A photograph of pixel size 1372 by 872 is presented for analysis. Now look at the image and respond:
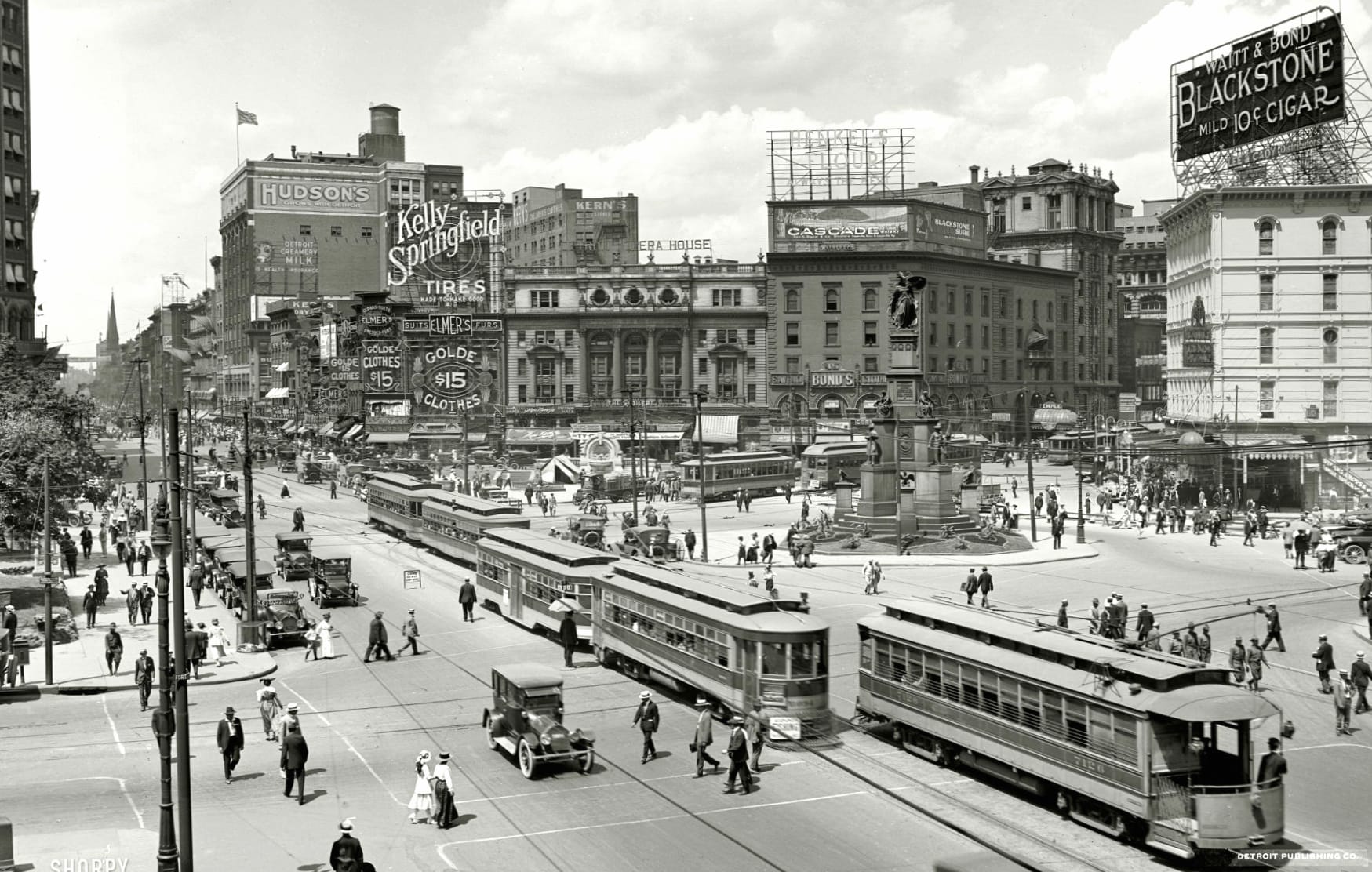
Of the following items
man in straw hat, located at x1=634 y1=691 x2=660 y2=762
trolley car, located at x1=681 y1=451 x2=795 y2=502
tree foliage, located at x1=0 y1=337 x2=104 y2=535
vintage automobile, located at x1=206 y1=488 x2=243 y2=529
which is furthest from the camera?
trolley car, located at x1=681 y1=451 x2=795 y2=502

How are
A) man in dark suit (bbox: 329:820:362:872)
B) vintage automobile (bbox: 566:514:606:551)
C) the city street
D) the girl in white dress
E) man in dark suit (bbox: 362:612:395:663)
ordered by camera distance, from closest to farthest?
man in dark suit (bbox: 329:820:362:872) → the city street → the girl in white dress → man in dark suit (bbox: 362:612:395:663) → vintage automobile (bbox: 566:514:606:551)

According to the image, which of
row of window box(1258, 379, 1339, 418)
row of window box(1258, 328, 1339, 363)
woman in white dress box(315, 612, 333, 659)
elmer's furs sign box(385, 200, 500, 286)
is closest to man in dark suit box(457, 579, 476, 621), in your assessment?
woman in white dress box(315, 612, 333, 659)

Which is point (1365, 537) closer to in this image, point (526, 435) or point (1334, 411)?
point (1334, 411)

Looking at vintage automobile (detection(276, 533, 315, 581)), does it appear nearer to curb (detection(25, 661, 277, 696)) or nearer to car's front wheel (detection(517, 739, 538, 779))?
curb (detection(25, 661, 277, 696))

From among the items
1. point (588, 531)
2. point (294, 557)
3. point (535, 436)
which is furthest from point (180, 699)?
point (535, 436)

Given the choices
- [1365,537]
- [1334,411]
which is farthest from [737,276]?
[1365,537]

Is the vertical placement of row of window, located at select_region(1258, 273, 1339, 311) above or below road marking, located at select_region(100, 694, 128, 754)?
above
